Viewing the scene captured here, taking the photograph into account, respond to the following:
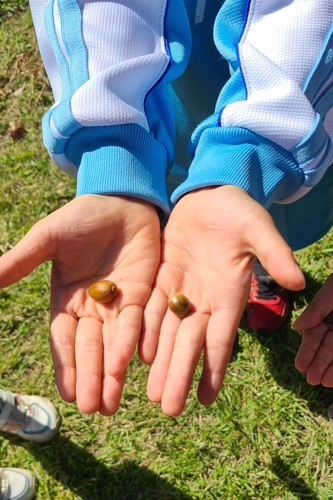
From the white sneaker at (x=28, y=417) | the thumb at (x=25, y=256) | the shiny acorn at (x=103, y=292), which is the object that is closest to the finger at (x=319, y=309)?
the shiny acorn at (x=103, y=292)

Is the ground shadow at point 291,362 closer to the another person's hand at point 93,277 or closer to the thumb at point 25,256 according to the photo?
the another person's hand at point 93,277

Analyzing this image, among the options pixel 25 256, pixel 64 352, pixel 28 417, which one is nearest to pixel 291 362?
pixel 28 417

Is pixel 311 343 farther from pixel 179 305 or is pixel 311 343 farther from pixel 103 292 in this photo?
pixel 103 292

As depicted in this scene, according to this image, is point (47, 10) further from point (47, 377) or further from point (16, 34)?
point (16, 34)

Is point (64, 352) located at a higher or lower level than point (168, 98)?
lower

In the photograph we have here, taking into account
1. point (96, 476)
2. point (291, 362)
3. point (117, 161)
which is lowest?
point (96, 476)

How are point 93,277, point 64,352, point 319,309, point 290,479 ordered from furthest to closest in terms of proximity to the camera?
point 290,479 → point 319,309 → point 93,277 → point 64,352
